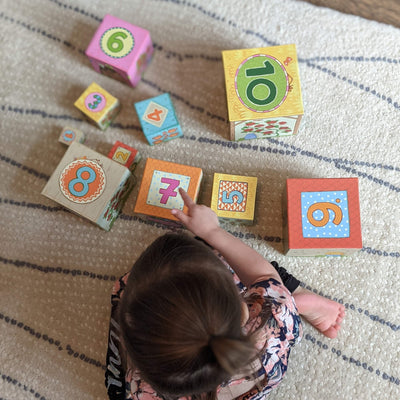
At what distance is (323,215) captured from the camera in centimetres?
81

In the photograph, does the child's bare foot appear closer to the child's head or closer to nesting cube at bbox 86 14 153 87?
the child's head

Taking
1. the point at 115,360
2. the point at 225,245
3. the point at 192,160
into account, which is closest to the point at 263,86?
the point at 192,160

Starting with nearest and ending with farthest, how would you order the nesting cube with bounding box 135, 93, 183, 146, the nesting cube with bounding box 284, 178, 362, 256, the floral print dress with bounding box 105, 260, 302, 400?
1. the floral print dress with bounding box 105, 260, 302, 400
2. the nesting cube with bounding box 284, 178, 362, 256
3. the nesting cube with bounding box 135, 93, 183, 146

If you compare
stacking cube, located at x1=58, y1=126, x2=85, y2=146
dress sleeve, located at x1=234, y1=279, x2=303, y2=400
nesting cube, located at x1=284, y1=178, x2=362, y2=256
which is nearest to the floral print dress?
dress sleeve, located at x1=234, y1=279, x2=303, y2=400

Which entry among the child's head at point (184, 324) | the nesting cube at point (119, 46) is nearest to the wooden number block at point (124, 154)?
the nesting cube at point (119, 46)

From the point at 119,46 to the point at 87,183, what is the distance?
13.9 inches

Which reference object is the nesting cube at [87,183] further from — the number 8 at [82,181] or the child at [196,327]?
the child at [196,327]

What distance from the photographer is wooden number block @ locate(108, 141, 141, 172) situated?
94 cm

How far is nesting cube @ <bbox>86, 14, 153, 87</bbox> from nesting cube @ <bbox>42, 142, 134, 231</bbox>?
8.8 inches

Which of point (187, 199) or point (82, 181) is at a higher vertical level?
point (187, 199)

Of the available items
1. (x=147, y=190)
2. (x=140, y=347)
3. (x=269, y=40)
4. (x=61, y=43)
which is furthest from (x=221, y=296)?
(x=61, y=43)

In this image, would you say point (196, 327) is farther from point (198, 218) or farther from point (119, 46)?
point (119, 46)

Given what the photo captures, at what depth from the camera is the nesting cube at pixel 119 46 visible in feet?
3.11

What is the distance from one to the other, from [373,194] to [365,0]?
523 mm
